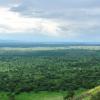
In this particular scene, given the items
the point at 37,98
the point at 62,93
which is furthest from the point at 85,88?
the point at 37,98

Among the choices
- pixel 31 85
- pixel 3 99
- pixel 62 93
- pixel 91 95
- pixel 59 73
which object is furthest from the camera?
pixel 59 73

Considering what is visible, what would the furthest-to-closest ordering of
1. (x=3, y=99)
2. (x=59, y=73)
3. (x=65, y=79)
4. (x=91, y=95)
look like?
(x=59, y=73)
(x=65, y=79)
(x=3, y=99)
(x=91, y=95)

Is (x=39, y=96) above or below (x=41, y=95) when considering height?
below

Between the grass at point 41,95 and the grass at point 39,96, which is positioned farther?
the grass at point 41,95

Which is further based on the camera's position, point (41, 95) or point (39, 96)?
point (41, 95)

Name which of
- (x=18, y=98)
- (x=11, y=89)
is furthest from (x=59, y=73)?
(x=18, y=98)

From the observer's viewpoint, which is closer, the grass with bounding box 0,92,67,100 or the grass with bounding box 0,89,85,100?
the grass with bounding box 0,92,67,100

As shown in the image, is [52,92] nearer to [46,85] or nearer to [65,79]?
[46,85]

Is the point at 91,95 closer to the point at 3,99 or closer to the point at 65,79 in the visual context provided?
the point at 3,99

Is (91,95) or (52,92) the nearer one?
(91,95)
